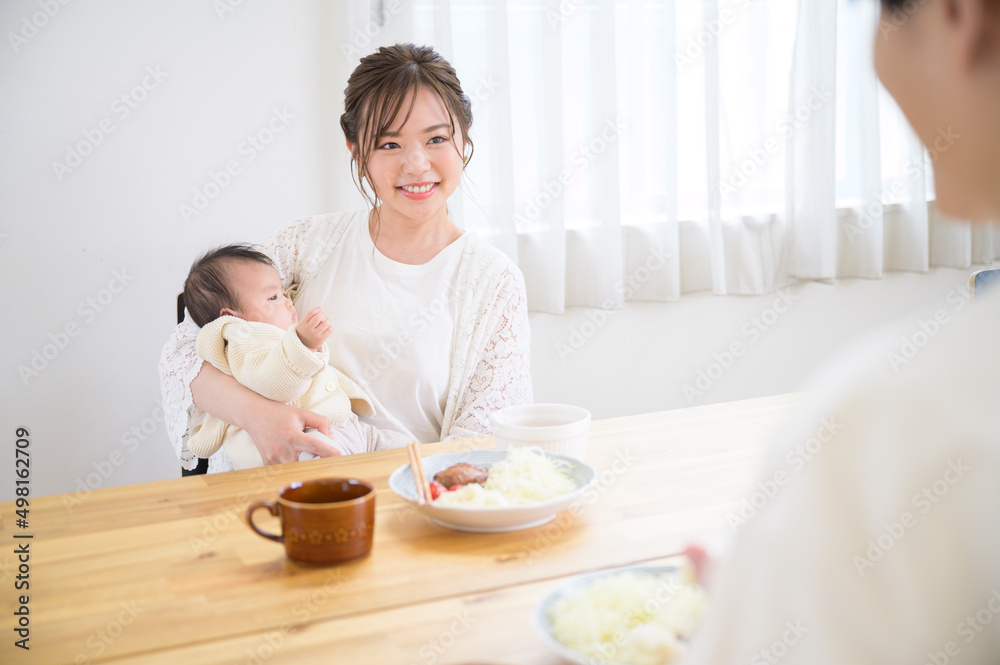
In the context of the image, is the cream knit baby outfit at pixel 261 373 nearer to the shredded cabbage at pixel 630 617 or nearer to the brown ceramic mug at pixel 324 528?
the brown ceramic mug at pixel 324 528

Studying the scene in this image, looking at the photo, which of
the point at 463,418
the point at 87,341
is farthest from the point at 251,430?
the point at 87,341

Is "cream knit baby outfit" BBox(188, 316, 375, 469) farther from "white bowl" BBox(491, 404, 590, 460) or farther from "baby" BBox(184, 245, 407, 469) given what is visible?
"white bowl" BBox(491, 404, 590, 460)

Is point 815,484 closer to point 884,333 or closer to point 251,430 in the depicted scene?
point 884,333

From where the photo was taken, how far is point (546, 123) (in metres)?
2.62

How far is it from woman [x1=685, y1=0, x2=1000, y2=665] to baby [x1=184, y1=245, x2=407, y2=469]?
1.29 metres

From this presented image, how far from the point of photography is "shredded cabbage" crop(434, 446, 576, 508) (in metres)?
1.00

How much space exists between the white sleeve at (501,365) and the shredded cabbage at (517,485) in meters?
0.69

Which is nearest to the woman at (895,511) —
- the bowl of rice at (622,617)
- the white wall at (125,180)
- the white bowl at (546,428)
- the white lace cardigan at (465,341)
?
the bowl of rice at (622,617)

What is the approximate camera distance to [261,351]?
5.25 feet

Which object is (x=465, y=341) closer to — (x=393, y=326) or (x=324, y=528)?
(x=393, y=326)

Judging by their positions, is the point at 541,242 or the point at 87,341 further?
the point at 541,242

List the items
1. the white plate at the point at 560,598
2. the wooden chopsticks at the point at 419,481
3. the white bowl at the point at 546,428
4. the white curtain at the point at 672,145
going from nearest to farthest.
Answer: the white plate at the point at 560,598
the wooden chopsticks at the point at 419,481
the white bowl at the point at 546,428
the white curtain at the point at 672,145

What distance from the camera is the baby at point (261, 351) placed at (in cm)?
155

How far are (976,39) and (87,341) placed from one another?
7.88ft
